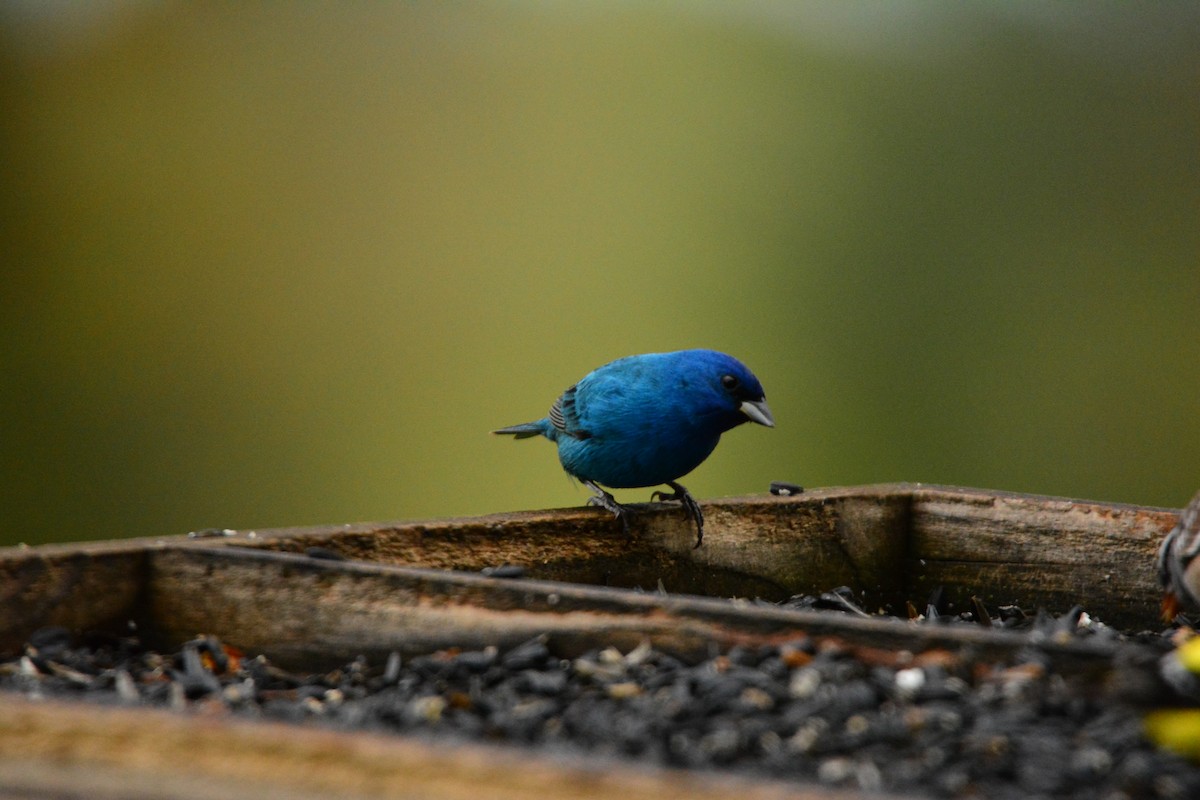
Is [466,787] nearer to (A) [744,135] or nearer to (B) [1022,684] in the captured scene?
(B) [1022,684]

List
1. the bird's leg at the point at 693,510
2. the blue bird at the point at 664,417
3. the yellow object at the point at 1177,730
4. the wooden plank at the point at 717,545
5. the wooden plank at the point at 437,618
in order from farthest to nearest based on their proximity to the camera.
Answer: the blue bird at the point at 664,417
the bird's leg at the point at 693,510
the wooden plank at the point at 717,545
the wooden plank at the point at 437,618
the yellow object at the point at 1177,730

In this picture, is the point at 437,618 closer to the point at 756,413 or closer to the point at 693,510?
the point at 693,510

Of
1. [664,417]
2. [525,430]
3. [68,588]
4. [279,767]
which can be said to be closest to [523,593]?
[279,767]

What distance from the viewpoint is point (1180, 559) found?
1885 mm

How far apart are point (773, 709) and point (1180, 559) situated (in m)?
0.84

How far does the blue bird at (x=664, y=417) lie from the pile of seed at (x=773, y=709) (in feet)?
5.36

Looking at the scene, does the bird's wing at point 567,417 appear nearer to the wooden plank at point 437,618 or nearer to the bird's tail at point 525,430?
the bird's tail at point 525,430

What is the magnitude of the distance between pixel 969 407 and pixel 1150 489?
2.61 ft

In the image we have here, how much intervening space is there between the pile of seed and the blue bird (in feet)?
5.36

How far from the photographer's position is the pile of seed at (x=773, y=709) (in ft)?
4.11

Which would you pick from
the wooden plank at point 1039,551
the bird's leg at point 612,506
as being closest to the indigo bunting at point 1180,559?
the wooden plank at point 1039,551

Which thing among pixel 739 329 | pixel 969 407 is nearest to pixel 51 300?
pixel 739 329

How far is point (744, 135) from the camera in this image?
6.19 meters

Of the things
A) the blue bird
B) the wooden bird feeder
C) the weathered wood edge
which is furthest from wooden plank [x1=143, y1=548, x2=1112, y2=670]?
the blue bird
